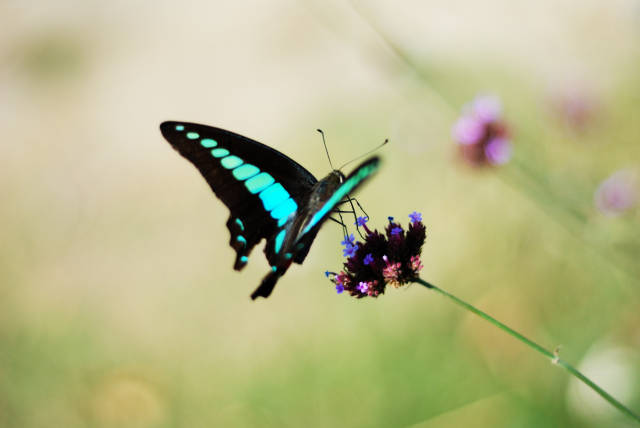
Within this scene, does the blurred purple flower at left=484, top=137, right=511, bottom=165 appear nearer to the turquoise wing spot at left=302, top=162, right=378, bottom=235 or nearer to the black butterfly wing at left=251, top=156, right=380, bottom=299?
the black butterfly wing at left=251, top=156, right=380, bottom=299

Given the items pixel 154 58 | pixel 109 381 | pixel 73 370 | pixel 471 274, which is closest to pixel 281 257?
pixel 471 274

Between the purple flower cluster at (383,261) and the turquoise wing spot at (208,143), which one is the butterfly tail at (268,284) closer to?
the purple flower cluster at (383,261)

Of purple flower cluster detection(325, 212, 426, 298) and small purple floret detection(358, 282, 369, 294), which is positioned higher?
purple flower cluster detection(325, 212, 426, 298)

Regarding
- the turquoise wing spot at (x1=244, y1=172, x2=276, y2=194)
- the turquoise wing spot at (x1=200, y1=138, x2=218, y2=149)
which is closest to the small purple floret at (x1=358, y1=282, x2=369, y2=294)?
the turquoise wing spot at (x1=244, y1=172, x2=276, y2=194)

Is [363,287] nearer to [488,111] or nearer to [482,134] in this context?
[482,134]

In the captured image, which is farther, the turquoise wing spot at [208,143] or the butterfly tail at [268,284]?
the turquoise wing spot at [208,143]

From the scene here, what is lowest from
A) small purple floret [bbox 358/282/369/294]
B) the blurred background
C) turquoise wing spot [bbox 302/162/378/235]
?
small purple floret [bbox 358/282/369/294]

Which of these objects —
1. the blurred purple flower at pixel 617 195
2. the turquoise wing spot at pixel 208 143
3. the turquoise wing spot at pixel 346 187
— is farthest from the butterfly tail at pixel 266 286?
the blurred purple flower at pixel 617 195

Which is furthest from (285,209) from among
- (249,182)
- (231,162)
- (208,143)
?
(208,143)
